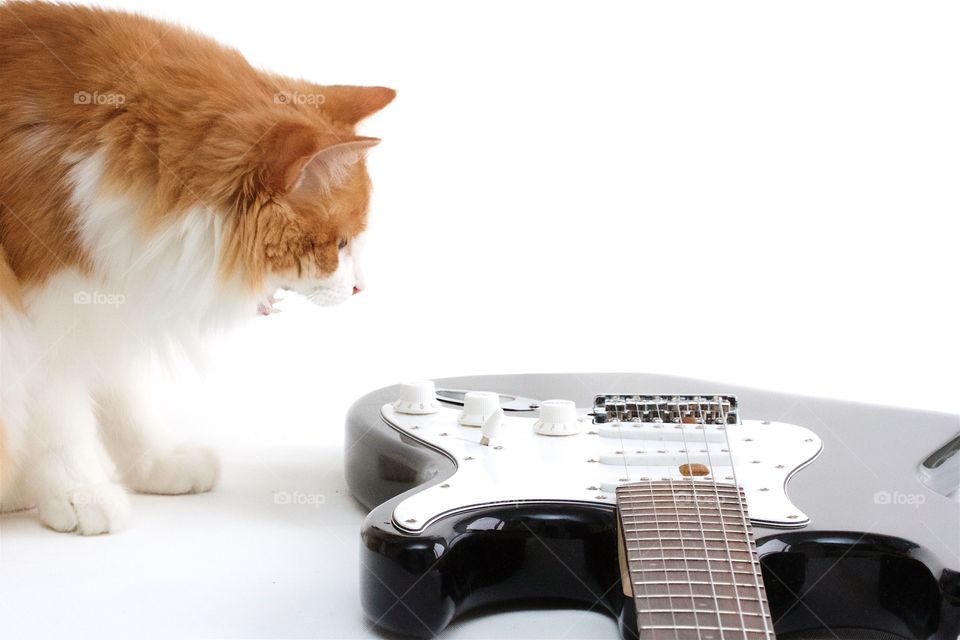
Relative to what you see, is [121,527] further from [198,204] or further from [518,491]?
[518,491]

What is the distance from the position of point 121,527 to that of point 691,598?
40.2 inches

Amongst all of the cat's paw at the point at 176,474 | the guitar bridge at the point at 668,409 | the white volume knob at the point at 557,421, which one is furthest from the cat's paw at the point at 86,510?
the guitar bridge at the point at 668,409

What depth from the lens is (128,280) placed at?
163cm

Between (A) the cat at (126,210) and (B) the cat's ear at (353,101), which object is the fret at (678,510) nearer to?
(A) the cat at (126,210)

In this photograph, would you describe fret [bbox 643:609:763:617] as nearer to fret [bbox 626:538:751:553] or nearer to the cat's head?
fret [bbox 626:538:751:553]

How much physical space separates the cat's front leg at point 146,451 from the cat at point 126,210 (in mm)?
145

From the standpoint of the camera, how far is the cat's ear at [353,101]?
1744 mm

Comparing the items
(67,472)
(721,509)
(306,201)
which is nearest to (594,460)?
(721,509)

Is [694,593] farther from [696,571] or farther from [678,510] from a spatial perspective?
[678,510]

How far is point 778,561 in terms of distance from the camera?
120cm

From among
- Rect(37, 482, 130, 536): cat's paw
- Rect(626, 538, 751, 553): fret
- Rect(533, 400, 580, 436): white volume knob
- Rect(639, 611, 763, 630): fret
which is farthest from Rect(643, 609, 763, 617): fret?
Rect(37, 482, 130, 536): cat's paw

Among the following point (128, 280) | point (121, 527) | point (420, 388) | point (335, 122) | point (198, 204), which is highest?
point (335, 122)

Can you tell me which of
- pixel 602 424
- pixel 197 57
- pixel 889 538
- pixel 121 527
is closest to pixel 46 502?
pixel 121 527

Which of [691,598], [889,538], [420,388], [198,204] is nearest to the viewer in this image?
[691,598]
